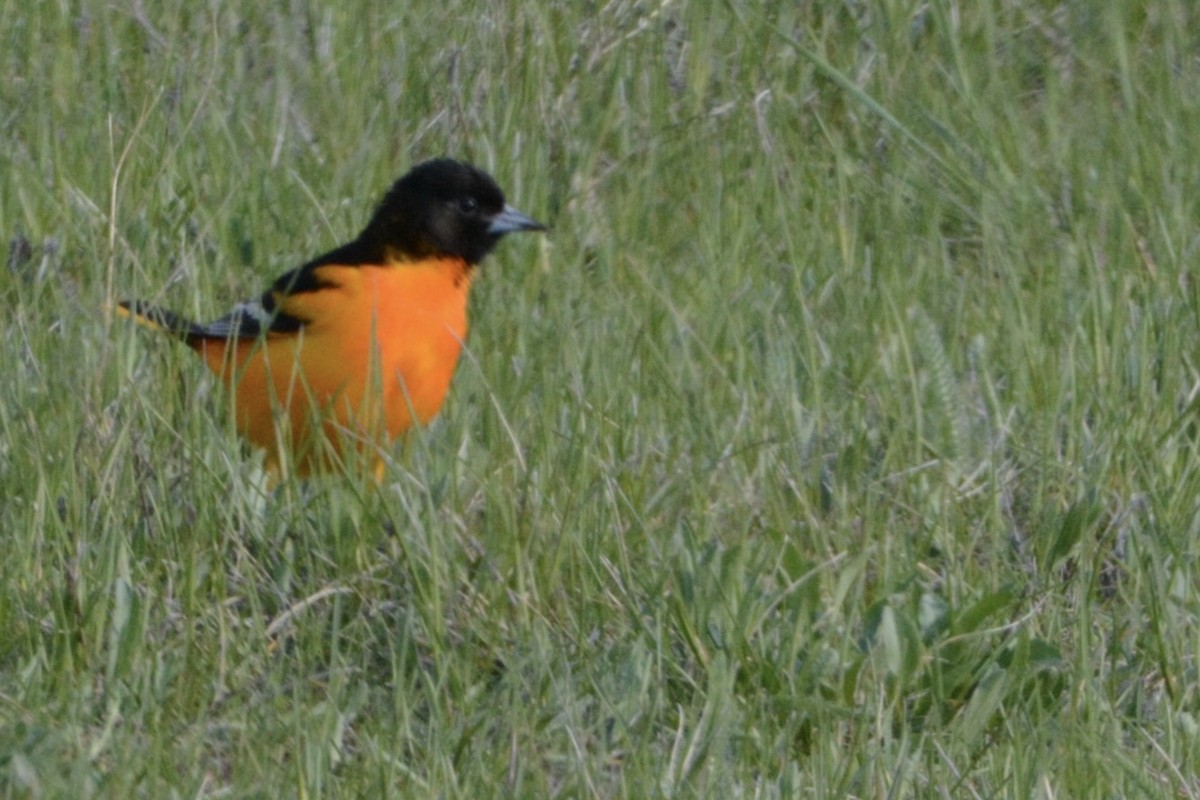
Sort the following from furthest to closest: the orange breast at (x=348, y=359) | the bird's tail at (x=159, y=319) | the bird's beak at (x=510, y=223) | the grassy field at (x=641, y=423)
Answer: the bird's beak at (x=510, y=223) < the orange breast at (x=348, y=359) < the bird's tail at (x=159, y=319) < the grassy field at (x=641, y=423)

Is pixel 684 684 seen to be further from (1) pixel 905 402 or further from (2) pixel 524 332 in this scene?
(2) pixel 524 332

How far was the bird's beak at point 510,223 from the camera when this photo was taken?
16.0 feet

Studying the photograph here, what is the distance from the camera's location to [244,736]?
2885mm

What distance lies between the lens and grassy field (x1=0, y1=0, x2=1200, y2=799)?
304 centimetres

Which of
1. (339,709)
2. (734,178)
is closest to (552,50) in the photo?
(734,178)

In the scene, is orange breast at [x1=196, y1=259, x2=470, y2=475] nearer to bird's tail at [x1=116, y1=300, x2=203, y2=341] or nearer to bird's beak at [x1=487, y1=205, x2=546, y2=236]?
bird's tail at [x1=116, y1=300, x2=203, y2=341]

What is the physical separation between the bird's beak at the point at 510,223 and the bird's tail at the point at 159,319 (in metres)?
0.78

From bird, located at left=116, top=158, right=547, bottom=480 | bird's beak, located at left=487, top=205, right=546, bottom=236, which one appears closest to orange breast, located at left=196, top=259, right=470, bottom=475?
bird, located at left=116, top=158, right=547, bottom=480

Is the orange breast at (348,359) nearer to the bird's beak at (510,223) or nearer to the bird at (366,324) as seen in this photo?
the bird at (366,324)

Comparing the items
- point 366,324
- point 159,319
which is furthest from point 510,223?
point 159,319

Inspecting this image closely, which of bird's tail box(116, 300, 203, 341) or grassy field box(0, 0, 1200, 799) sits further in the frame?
bird's tail box(116, 300, 203, 341)

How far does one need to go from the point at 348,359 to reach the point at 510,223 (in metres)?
0.76

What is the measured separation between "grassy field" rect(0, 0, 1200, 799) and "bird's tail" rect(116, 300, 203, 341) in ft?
0.20

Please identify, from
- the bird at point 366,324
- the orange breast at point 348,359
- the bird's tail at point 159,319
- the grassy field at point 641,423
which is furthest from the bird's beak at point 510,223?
the bird's tail at point 159,319
